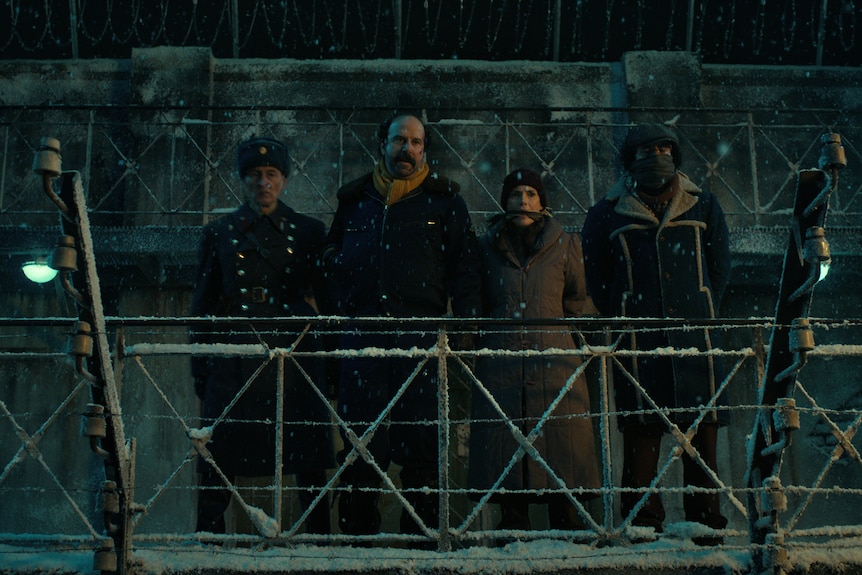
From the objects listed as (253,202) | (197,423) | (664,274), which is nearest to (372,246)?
(253,202)

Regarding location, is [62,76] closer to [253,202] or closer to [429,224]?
[253,202]

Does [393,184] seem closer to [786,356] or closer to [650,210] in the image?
[650,210]

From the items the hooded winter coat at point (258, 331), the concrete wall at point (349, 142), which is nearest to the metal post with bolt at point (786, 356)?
the hooded winter coat at point (258, 331)

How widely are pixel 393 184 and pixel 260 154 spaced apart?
72cm

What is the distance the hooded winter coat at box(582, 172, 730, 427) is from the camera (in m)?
3.99

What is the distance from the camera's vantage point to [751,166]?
6.86 meters

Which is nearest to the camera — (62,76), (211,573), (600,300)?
(211,573)

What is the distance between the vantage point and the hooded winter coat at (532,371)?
12.8ft

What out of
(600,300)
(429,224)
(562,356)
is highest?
(429,224)

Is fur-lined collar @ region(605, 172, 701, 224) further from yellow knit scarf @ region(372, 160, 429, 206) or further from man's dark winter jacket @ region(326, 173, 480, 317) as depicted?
yellow knit scarf @ region(372, 160, 429, 206)

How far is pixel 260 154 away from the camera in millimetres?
4387

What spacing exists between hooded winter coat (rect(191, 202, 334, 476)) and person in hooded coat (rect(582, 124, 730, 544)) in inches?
57.7

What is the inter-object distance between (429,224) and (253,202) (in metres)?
0.97

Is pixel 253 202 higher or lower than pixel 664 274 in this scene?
higher
